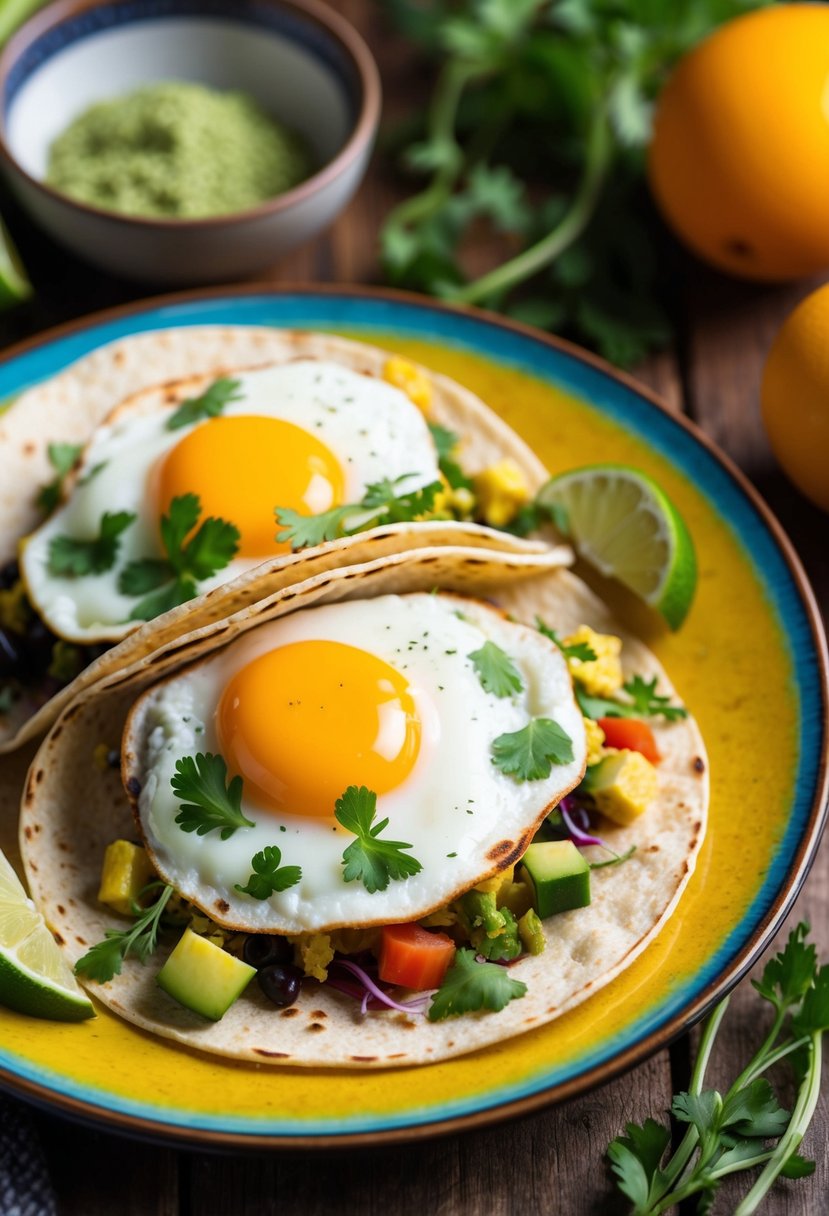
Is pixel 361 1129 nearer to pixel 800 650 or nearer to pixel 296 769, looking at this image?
pixel 296 769

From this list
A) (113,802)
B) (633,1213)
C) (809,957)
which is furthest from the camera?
(113,802)

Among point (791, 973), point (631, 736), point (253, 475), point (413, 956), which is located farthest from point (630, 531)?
point (413, 956)

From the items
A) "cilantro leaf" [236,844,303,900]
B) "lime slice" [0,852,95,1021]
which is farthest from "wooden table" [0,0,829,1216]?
"cilantro leaf" [236,844,303,900]

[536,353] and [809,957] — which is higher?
[536,353]

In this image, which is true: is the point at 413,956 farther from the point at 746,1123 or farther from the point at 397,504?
the point at 397,504

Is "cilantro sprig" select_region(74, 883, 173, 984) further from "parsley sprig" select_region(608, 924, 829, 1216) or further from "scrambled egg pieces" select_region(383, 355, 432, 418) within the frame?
"scrambled egg pieces" select_region(383, 355, 432, 418)

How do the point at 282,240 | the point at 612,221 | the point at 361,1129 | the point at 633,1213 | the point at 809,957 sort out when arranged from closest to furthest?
the point at 361,1129 → the point at 633,1213 → the point at 809,957 → the point at 282,240 → the point at 612,221

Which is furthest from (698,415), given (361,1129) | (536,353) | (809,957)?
(361,1129)
